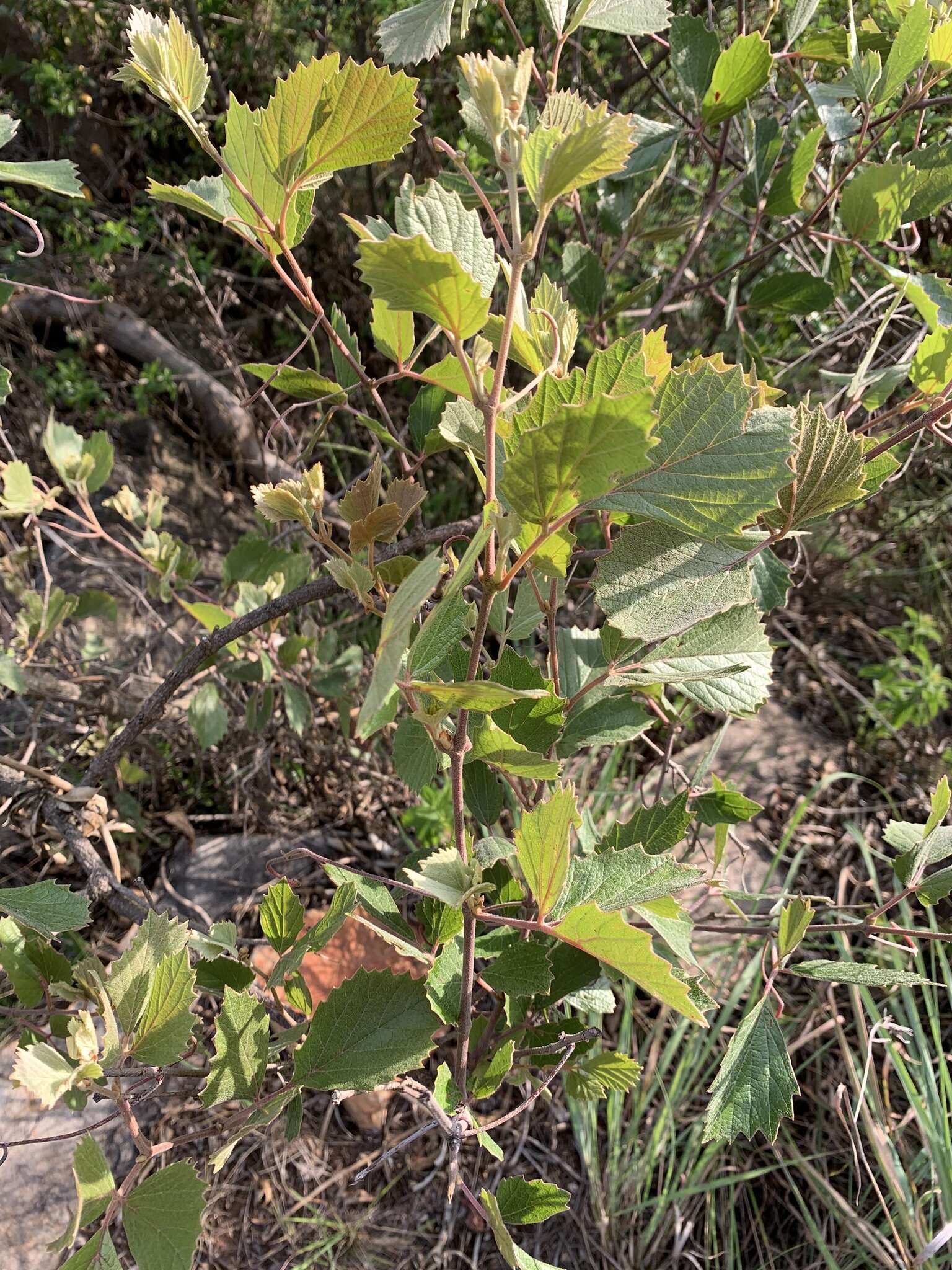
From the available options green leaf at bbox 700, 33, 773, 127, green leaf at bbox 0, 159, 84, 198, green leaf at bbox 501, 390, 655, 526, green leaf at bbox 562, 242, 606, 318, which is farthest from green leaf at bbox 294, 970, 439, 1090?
green leaf at bbox 700, 33, 773, 127

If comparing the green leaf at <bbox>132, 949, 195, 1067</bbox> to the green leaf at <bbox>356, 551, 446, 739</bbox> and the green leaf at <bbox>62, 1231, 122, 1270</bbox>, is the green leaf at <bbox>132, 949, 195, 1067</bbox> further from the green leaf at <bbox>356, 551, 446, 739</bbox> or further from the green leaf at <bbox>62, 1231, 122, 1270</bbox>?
the green leaf at <bbox>356, 551, 446, 739</bbox>

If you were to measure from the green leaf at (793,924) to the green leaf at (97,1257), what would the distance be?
1.97ft

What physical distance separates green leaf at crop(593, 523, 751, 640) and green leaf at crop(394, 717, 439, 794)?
0.22 meters

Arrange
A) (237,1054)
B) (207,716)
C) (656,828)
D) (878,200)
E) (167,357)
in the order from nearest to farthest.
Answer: (237,1054) < (656,828) < (878,200) < (207,716) < (167,357)

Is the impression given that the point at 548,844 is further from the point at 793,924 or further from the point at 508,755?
the point at 793,924

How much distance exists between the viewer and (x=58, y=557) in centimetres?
211

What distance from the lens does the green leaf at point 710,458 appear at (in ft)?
1.81

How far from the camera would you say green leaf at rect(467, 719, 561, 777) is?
61 centimetres

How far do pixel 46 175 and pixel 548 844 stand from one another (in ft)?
2.42

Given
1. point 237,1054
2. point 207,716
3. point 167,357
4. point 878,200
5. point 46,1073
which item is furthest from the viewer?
point 167,357

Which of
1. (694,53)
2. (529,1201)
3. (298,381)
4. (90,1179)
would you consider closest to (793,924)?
(529,1201)

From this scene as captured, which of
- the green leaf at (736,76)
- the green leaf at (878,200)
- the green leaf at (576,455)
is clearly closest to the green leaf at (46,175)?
the green leaf at (576,455)

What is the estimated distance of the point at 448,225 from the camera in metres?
0.65

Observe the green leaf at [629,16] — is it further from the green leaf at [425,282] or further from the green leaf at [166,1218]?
the green leaf at [166,1218]
